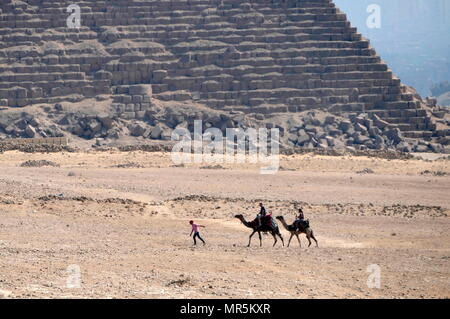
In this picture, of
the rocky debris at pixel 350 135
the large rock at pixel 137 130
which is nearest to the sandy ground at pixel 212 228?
the rocky debris at pixel 350 135

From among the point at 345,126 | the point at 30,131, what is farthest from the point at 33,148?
the point at 345,126

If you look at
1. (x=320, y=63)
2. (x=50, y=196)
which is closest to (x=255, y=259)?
(x=50, y=196)

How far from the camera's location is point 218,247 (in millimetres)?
28078

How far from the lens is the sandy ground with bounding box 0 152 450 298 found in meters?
23.2

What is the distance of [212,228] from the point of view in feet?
105

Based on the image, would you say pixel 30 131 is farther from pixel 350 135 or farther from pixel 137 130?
pixel 350 135

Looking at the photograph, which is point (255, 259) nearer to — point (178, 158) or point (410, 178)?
point (410, 178)

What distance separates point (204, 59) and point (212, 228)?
1449 inches

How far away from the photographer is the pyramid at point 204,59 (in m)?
66.2

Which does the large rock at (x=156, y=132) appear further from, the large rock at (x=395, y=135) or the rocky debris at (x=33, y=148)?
the large rock at (x=395, y=135)

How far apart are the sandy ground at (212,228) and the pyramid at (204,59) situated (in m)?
14.1

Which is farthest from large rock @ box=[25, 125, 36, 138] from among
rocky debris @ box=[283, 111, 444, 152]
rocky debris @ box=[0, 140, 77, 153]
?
rocky debris @ box=[283, 111, 444, 152]

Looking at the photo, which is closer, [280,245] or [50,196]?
[280,245]
